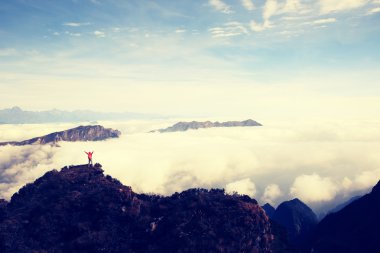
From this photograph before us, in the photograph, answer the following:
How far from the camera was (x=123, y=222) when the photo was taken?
105 m

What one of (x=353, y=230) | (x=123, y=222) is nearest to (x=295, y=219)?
(x=353, y=230)

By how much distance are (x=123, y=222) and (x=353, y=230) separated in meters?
Answer: 75.3

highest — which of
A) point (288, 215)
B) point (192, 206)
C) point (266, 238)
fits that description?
point (192, 206)

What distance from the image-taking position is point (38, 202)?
111 m

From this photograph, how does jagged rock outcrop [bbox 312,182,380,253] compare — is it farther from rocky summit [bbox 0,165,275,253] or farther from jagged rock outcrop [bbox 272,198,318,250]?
jagged rock outcrop [bbox 272,198,318,250]

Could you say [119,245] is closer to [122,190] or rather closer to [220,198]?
[122,190]

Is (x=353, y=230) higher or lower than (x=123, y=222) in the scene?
lower

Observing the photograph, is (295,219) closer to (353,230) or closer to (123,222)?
(353,230)

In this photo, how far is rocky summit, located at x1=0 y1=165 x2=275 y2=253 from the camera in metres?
95.9

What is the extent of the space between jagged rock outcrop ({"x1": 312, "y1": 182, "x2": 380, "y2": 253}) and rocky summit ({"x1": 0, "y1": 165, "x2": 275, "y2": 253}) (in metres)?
25.3

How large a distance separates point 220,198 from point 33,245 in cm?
5431

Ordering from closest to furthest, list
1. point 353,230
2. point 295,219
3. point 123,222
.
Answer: point 123,222
point 353,230
point 295,219

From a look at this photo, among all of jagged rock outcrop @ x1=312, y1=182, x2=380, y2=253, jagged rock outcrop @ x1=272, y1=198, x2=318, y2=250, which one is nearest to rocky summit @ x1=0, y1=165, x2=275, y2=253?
jagged rock outcrop @ x1=312, y1=182, x2=380, y2=253

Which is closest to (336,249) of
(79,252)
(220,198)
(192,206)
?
(220,198)
